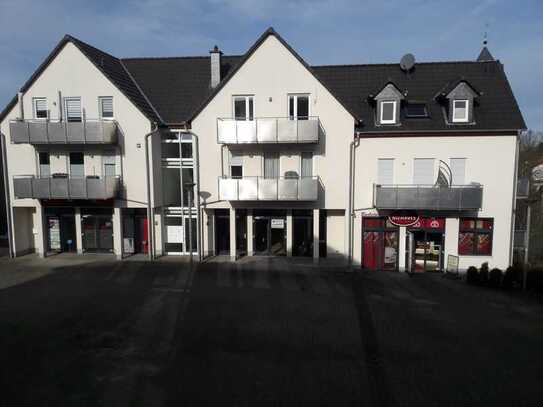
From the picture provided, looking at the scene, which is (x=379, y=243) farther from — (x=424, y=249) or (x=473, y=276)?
(x=473, y=276)

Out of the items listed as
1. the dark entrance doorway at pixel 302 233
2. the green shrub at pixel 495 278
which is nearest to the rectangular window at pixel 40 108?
the dark entrance doorway at pixel 302 233

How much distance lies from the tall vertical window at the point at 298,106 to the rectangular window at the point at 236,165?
Result: 3.12 meters

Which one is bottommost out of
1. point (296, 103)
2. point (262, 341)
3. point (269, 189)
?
point (262, 341)

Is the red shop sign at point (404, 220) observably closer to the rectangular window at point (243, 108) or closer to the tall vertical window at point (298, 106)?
the tall vertical window at point (298, 106)

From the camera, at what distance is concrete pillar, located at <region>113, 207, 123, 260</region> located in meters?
17.9

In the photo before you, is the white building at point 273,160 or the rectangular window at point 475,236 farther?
the rectangular window at point 475,236

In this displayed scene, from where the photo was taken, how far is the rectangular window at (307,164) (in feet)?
56.4

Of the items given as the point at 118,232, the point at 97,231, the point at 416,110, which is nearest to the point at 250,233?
the point at 118,232

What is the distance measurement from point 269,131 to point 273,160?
5.62 ft

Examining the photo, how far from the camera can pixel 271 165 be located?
17500 mm

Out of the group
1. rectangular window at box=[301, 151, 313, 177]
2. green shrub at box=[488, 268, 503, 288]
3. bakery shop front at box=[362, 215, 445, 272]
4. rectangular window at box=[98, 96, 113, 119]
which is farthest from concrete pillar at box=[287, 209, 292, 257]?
rectangular window at box=[98, 96, 113, 119]

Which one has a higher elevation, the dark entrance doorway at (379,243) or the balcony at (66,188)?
the balcony at (66,188)

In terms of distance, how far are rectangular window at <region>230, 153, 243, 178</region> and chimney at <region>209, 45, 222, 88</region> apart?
444 centimetres

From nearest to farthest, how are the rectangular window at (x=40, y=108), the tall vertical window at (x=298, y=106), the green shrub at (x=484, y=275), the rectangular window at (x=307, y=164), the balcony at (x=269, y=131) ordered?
the green shrub at (x=484, y=275) < the balcony at (x=269, y=131) < the tall vertical window at (x=298, y=106) < the rectangular window at (x=307, y=164) < the rectangular window at (x=40, y=108)
